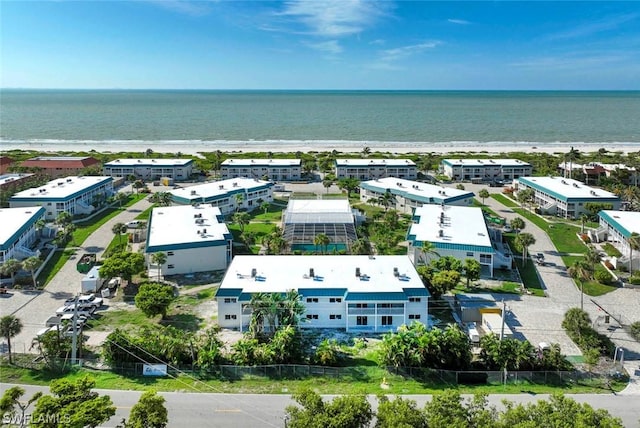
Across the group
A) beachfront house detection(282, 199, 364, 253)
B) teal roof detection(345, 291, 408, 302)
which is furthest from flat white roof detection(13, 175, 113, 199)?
teal roof detection(345, 291, 408, 302)

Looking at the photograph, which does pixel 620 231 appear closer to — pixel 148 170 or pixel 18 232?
pixel 18 232

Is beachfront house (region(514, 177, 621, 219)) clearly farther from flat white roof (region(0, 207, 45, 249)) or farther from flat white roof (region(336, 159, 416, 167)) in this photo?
flat white roof (region(0, 207, 45, 249))

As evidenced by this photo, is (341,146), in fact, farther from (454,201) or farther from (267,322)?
(267,322)

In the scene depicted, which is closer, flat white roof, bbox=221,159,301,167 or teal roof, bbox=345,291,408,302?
teal roof, bbox=345,291,408,302

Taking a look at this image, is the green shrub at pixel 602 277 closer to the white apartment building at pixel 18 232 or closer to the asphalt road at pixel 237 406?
the asphalt road at pixel 237 406

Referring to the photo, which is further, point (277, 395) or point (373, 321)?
point (373, 321)

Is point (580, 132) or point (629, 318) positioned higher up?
point (580, 132)

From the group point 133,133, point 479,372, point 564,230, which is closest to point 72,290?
point 479,372
